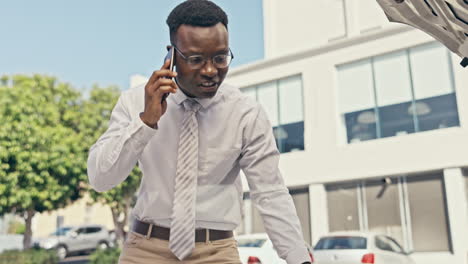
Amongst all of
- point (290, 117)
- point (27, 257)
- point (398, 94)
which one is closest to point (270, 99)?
point (290, 117)

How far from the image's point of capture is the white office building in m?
16.9

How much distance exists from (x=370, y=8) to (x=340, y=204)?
941 cm

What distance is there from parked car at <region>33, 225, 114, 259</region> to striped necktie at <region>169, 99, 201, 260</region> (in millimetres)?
23370

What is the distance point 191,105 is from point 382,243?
1074cm

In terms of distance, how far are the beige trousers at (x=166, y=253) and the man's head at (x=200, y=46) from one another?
65 cm

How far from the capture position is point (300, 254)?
204 centimetres

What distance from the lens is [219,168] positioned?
2168mm

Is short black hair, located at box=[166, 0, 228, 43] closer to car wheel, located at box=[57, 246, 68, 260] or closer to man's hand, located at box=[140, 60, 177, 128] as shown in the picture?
man's hand, located at box=[140, 60, 177, 128]

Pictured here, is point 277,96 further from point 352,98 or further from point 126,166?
point 126,166

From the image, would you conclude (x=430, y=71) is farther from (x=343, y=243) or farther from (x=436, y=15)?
(x=436, y=15)

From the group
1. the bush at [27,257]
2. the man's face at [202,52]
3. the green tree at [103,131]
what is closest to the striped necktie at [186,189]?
the man's face at [202,52]

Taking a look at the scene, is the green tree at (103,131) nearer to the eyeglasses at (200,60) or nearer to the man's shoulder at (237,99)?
the man's shoulder at (237,99)

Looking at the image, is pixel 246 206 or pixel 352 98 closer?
pixel 352 98

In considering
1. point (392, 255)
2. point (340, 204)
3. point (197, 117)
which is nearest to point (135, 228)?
point (197, 117)
